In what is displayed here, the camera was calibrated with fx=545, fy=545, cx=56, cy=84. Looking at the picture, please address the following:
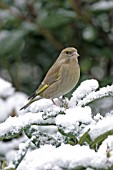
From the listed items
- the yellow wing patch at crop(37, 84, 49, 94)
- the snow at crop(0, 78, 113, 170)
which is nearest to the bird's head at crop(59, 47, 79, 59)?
the yellow wing patch at crop(37, 84, 49, 94)

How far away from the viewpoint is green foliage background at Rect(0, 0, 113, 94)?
4.17 meters

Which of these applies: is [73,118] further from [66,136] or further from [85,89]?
[85,89]

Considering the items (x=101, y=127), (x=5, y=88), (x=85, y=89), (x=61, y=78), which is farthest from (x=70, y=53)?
(x=101, y=127)

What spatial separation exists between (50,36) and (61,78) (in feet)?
2.71

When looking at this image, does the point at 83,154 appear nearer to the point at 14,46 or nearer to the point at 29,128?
the point at 29,128

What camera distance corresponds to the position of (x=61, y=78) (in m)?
3.46

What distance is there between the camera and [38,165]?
3.87ft

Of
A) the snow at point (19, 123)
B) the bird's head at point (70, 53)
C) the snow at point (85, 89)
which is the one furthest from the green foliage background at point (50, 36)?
the snow at point (19, 123)

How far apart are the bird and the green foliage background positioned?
1.93 ft

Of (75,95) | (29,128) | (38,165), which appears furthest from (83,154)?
(75,95)

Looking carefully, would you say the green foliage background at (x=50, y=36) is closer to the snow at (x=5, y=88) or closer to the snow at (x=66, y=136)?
the snow at (x=5, y=88)

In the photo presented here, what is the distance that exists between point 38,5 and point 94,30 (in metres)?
0.63

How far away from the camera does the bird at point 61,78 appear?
3303 millimetres

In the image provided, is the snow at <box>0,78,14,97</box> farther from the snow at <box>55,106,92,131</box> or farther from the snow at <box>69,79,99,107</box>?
the snow at <box>55,106,92,131</box>
